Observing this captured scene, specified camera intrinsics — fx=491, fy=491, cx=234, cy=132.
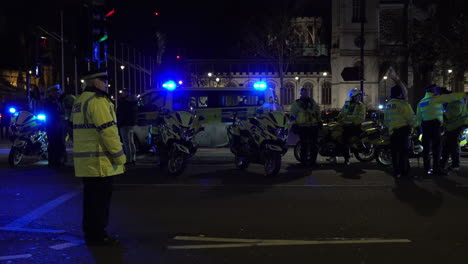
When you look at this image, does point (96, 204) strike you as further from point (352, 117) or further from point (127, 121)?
point (352, 117)

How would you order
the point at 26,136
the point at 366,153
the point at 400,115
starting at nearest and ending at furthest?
1. the point at 400,115
2. the point at 26,136
3. the point at 366,153

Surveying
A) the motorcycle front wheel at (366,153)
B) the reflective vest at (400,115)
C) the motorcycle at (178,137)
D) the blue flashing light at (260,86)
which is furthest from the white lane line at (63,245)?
the blue flashing light at (260,86)

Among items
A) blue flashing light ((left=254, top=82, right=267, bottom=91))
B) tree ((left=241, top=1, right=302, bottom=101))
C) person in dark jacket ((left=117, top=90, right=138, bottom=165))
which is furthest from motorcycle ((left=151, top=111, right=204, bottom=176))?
tree ((left=241, top=1, right=302, bottom=101))

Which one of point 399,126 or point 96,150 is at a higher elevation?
point 399,126

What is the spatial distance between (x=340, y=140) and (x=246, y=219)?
6017mm

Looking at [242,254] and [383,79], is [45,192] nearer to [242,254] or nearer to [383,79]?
[242,254]

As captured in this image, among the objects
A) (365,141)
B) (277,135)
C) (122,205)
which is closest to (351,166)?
(365,141)

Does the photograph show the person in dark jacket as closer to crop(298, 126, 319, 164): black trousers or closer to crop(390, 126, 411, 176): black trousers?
crop(298, 126, 319, 164): black trousers

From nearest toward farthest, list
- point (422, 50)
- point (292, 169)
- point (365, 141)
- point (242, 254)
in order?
point (242, 254), point (292, 169), point (365, 141), point (422, 50)

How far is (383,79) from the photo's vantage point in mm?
61562

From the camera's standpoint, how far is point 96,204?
516 centimetres

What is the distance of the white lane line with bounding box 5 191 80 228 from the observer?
20.1 ft

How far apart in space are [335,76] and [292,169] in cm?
5447

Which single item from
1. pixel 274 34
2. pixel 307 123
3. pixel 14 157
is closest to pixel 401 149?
pixel 307 123
